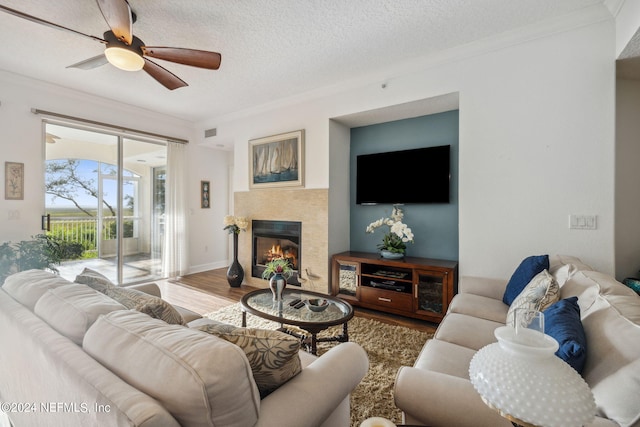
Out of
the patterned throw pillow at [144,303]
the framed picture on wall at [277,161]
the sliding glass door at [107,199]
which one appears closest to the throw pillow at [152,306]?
the patterned throw pillow at [144,303]

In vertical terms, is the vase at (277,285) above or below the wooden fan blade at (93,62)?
below

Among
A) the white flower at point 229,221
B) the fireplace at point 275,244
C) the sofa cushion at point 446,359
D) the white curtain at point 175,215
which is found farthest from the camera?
the white curtain at point 175,215

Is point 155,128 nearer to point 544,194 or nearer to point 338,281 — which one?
point 338,281

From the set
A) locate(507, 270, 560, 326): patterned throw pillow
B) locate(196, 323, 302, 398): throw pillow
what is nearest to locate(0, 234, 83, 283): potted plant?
locate(196, 323, 302, 398): throw pillow

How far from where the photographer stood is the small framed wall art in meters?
3.28

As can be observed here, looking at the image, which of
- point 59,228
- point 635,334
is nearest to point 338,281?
point 635,334

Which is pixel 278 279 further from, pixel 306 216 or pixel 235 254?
pixel 235 254

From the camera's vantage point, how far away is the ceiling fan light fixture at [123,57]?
205 centimetres

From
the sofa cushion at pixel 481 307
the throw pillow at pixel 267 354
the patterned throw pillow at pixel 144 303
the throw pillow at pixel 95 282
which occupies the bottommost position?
the sofa cushion at pixel 481 307

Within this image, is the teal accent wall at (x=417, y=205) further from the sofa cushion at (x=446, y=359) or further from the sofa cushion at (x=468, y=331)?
the sofa cushion at (x=446, y=359)

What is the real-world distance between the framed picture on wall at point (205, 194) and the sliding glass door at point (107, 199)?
2.29ft

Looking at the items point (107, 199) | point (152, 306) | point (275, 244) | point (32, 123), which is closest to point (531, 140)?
point (152, 306)

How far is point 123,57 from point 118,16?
33 cm

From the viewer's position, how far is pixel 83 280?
161 cm
